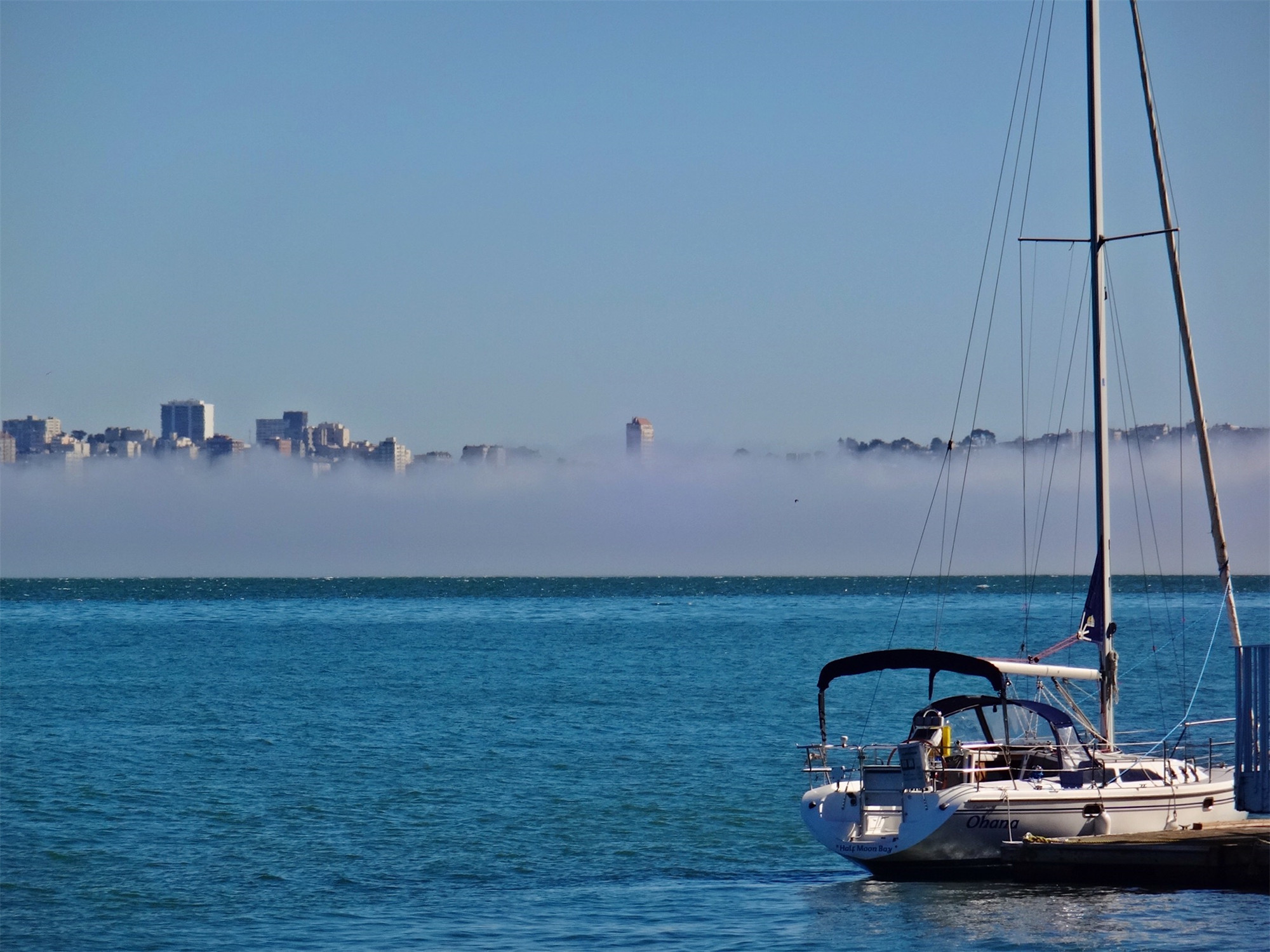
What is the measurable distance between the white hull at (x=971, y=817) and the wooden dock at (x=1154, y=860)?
0.49m

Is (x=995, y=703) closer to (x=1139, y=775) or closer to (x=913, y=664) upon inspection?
(x=913, y=664)

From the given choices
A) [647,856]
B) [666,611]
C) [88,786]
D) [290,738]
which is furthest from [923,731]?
[666,611]

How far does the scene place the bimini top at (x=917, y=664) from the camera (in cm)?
2506

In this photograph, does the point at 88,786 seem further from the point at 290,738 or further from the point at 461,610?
the point at 461,610

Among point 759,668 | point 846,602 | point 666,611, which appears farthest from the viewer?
point 846,602

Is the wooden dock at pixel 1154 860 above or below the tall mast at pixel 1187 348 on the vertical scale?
below

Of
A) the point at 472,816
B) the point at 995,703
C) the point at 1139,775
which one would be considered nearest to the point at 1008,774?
the point at 995,703

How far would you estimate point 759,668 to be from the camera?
251 ft

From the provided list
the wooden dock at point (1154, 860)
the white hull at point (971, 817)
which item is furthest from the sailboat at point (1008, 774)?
the wooden dock at point (1154, 860)

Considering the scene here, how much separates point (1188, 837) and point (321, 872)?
1487cm

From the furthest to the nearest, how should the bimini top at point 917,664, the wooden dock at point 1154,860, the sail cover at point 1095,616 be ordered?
the sail cover at point 1095,616
the bimini top at point 917,664
the wooden dock at point 1154,860

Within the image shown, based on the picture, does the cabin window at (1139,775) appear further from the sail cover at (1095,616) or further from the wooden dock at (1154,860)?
the sail cover at (1095,616)

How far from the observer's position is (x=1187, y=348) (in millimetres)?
29516

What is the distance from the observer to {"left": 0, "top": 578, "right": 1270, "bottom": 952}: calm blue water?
71.4ft
